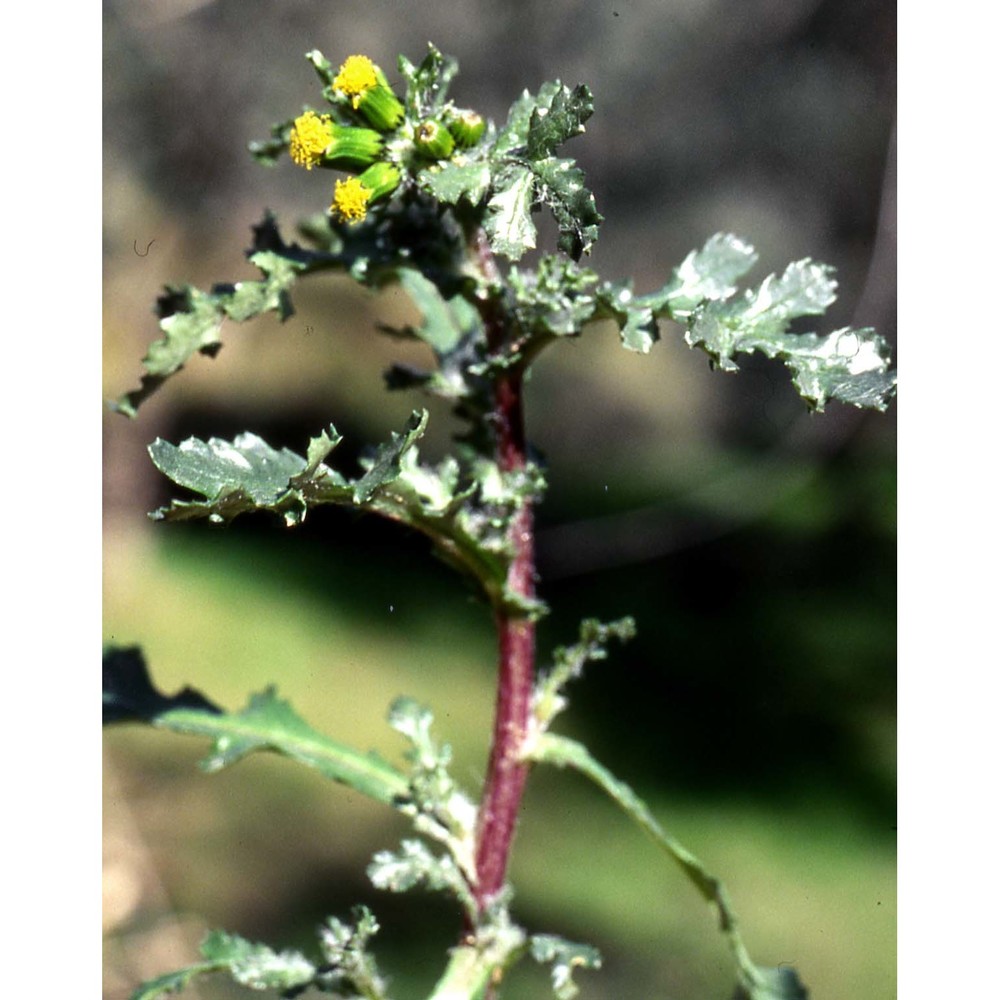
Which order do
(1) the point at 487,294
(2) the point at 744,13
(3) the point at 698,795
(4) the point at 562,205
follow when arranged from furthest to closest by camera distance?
1. (2) the point at 744,13
2. (3) the point at 698,795
3. (1) the point at 487,294
4. (4) the point at 562,205

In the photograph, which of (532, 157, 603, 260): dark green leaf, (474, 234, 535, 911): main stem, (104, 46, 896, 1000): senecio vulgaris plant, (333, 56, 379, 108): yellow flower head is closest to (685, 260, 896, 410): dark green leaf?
(104, 46, 896, 1000): senecio vulgaris plant

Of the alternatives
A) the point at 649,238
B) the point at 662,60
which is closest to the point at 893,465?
the point at 649,238

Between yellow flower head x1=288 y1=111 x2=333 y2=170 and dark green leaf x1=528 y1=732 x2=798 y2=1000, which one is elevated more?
yellow flower head x1=288 y1=111 x2=333 y2=170

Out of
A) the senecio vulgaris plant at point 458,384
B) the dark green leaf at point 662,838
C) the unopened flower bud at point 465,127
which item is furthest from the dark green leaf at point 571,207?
the dark green leaf at point 662,838

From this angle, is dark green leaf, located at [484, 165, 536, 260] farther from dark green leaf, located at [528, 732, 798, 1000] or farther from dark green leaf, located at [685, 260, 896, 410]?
dark green leaf, located at [528, 732, 798, 1000]

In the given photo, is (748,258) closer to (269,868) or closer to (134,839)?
(269,868)

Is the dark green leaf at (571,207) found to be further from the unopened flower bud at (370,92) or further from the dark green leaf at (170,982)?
the dark green leaf at (170,982)

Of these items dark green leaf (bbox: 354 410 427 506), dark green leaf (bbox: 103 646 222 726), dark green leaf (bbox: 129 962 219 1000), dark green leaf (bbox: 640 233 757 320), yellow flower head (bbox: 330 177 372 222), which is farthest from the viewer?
dark green leaf (bbox: 103 646 222 726)

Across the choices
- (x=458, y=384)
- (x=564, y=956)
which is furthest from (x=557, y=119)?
(x=564, y=956)

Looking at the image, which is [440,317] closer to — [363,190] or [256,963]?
[363,190]
